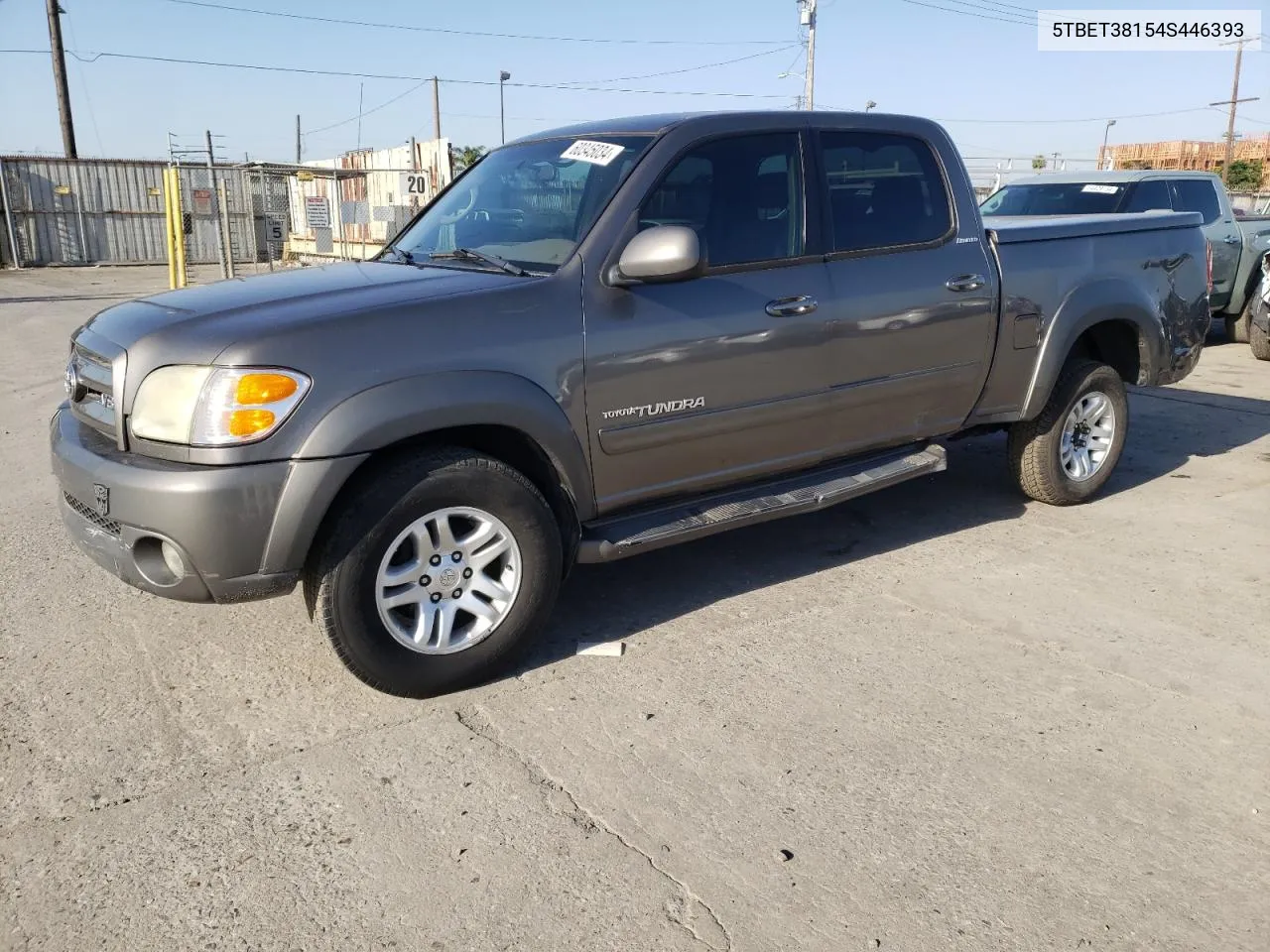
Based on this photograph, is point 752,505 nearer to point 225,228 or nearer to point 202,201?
point 225,228

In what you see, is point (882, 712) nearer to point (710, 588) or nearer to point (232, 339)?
point (710, 588)

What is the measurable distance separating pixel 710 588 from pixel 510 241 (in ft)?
5.45

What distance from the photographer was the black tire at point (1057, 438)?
207 inches

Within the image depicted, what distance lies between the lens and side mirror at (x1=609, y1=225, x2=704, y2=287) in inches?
136

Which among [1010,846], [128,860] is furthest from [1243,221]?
[128,860]

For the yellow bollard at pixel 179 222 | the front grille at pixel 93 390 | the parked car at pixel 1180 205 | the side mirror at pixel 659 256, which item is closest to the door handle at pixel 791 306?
the side mirror at pixel 659 256

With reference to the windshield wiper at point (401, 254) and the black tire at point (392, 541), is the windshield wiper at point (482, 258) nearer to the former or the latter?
the windshield wiper at point (401, 254)

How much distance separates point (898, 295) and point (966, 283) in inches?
17.1

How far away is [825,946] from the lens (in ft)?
7.56

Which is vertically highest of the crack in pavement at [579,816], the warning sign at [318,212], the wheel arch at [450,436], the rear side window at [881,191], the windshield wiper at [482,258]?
the warning sign at [318,212]

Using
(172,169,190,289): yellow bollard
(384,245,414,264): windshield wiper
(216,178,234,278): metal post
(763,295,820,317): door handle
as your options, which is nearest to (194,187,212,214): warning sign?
(172,169,190,289): yellow bollard

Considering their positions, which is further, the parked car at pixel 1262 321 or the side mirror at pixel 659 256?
the parked car at pixel 1262 321

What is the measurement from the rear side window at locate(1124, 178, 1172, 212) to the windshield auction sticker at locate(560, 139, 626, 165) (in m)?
Result: 7.77

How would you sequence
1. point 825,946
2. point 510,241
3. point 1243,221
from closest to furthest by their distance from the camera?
point 825,946
point 510,241
point 1243,221
